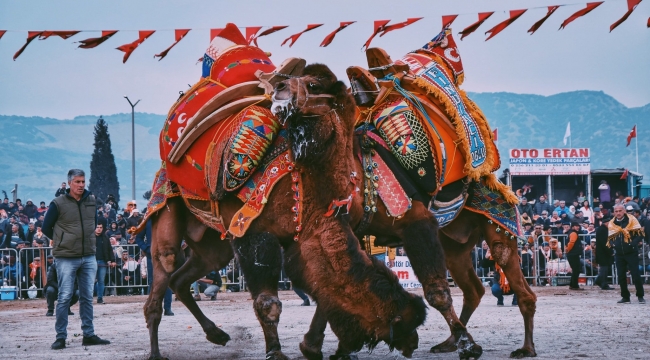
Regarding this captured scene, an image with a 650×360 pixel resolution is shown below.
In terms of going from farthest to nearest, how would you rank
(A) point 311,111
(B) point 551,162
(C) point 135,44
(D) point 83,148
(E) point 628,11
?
(D) point 83,148, (B) point 551,162, (C) point 135,44, (E) point 628,11, (A) point 311,111

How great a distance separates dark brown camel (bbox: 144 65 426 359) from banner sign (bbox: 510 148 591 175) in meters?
32.1

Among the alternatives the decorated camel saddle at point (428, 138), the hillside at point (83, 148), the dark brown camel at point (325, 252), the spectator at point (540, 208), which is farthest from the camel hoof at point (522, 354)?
the hillside at point (83, 148)

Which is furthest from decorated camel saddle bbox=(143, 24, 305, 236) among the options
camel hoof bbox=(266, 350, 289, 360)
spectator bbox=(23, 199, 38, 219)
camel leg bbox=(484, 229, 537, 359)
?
spectator bbox=(23, 199, 38, 219)

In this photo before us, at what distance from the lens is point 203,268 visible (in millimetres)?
9820

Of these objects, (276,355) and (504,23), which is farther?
(504,23)

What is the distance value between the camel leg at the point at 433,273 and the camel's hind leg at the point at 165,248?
2.50 metres

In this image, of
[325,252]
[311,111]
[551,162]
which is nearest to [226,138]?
[311,111]

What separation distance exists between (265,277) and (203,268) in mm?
2908

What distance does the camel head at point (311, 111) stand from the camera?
21.7ft

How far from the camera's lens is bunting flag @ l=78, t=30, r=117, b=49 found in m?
10.4

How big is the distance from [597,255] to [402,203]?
12764 millimetres

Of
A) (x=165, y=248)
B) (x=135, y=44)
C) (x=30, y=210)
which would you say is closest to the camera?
(x=165, y=248)

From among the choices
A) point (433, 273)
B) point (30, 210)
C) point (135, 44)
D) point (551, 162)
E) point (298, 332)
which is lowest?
point (298, 332)

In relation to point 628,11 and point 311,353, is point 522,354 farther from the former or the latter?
point 628,11
